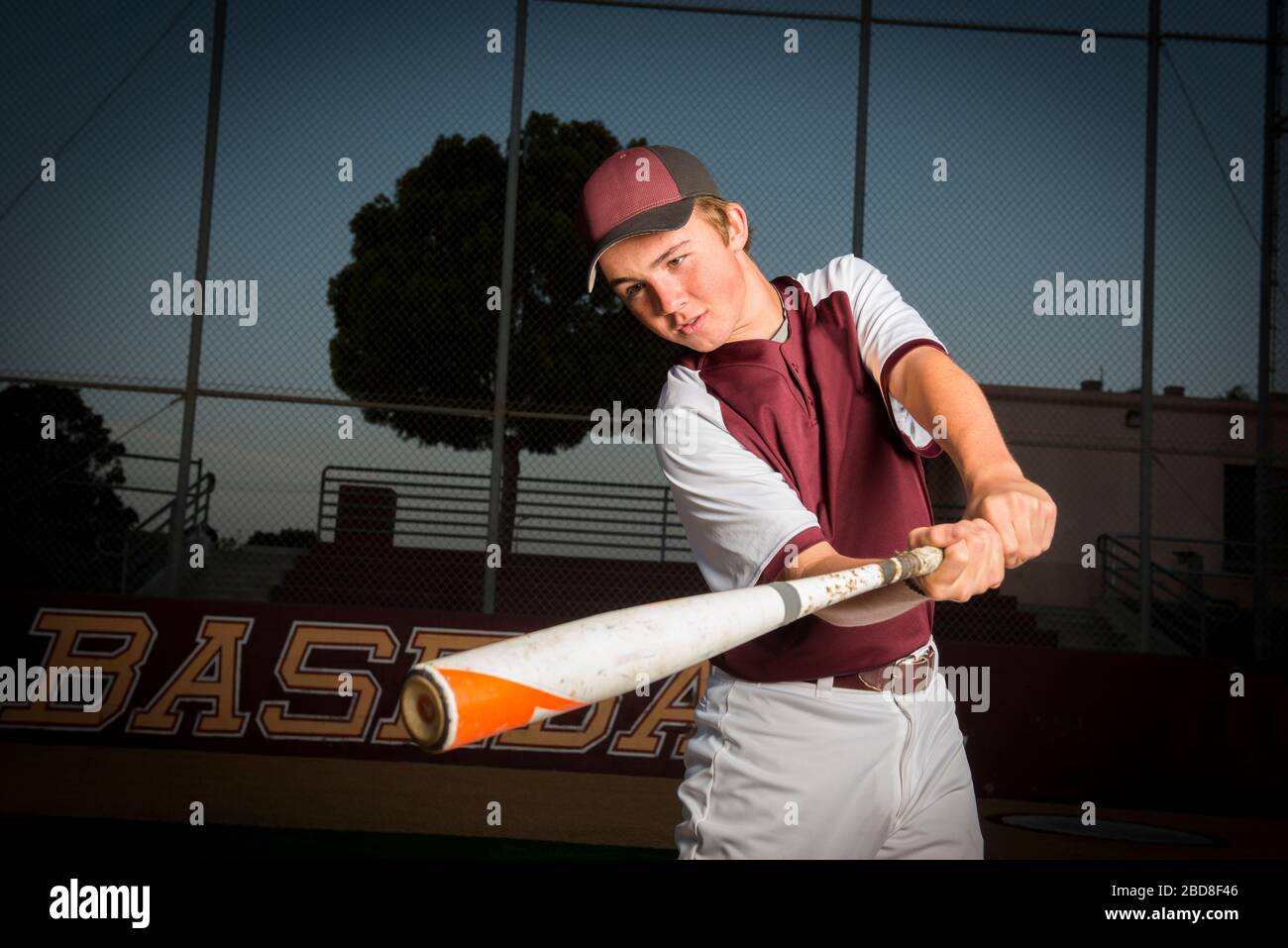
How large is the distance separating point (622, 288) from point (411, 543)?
697cm

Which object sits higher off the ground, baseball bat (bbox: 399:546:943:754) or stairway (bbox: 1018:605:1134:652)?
baseball bat (bbox: 399:546:943:754)

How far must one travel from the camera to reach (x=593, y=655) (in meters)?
1.88

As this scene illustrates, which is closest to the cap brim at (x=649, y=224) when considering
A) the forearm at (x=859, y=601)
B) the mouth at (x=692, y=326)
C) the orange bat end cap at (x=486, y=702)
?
the mouth at (x=692, y=326)

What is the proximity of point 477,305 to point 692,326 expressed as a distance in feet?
30.0

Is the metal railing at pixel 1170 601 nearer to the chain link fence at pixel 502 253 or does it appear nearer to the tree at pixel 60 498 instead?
the chain link fence at pixel 502 253

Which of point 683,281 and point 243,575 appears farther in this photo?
point 243,575

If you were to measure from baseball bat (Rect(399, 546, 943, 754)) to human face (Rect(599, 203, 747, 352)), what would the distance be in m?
0.76

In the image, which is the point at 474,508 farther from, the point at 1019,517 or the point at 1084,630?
the point at 1019,517

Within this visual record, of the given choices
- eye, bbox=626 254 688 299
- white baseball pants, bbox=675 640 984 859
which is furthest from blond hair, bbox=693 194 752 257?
white baseball pants, bbox=675 640 984 859

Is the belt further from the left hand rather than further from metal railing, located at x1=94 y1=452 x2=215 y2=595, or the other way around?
metal railing, located at x1=94 y1=452 x2=215 y2=595

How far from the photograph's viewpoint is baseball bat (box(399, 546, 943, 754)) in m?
1.65

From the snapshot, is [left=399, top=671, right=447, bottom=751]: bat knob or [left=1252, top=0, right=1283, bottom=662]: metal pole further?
[left=1252, top=0, right=1283, bottom=662]: metal pole

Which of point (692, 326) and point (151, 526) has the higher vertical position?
point (692, 326)

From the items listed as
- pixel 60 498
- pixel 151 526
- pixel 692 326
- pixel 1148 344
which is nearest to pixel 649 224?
pixel 692 326
